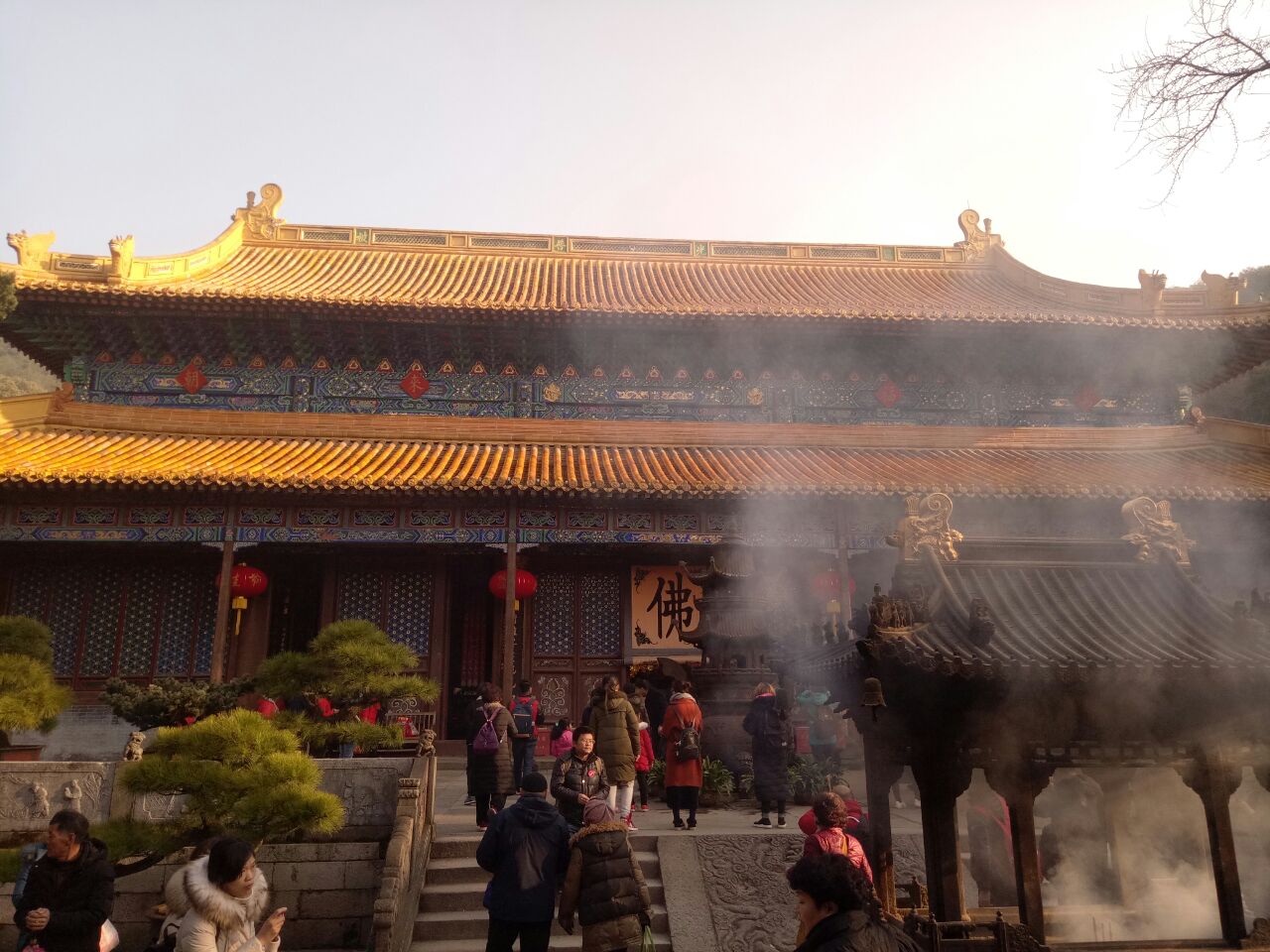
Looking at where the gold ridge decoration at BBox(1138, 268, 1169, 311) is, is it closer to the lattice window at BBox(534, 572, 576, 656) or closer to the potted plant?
the lattice window at BBox(534, 572, 576, 656)

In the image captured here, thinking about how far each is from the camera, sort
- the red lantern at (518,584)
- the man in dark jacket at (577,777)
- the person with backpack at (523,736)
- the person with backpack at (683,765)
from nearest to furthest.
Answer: the man in dark jacket at (577,777), the person with backpack at (683,765), the person with backpack at (523,736), the red lantern at (518,584)

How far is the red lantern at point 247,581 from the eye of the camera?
43.6 ft

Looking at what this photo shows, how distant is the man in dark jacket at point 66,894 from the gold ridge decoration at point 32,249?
13.1m

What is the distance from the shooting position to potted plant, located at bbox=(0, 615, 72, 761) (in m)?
8.09

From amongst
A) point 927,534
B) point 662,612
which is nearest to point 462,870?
point 927,534

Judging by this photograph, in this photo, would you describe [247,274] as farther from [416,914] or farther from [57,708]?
[416,914]

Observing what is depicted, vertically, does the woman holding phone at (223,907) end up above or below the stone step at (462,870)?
above

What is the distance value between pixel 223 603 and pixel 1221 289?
16.9 metres

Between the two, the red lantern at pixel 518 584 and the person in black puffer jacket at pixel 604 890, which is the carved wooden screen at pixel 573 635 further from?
the person in black puffer jacket at pixel 604 890

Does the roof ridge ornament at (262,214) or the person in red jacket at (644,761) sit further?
the roof ridge ornament at (262,214)

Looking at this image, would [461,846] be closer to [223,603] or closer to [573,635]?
[223,603]

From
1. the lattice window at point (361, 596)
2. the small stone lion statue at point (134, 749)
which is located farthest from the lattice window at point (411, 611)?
the small stone lion statue at point (134, 749)

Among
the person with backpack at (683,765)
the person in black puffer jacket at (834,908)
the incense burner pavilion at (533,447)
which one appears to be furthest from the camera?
the incense burner pavilion at (533,447)

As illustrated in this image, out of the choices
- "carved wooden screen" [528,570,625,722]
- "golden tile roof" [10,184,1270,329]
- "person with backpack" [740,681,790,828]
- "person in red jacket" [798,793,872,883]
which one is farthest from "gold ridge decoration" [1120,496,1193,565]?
"golden tile roof" [10,184,1270,329]
